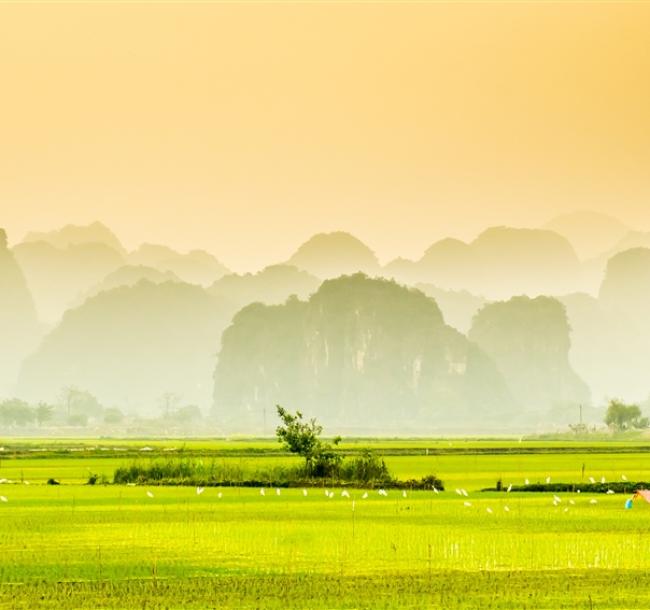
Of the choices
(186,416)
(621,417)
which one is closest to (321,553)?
(621,417)

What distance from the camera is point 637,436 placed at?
336ft

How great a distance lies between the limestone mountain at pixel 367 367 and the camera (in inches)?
7279

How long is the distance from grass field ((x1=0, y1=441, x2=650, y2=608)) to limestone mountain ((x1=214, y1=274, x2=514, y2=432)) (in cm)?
14926

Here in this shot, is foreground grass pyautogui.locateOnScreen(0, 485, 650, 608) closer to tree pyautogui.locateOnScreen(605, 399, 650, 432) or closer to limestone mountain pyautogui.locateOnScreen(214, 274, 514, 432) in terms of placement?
tree pyautogui.locateOnScreen(605, 399, 650, 432)

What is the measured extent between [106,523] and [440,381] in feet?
533

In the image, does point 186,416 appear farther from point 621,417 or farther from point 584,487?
point 584,487

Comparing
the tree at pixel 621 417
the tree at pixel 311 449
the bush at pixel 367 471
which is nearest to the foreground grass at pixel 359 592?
the bush at pixel 367 471

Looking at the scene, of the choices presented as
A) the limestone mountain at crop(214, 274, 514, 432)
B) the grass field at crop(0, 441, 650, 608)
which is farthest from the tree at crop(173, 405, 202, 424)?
the grass field at crop(0, 441, 650, 608)

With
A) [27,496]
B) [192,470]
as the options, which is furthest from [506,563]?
[192,470]

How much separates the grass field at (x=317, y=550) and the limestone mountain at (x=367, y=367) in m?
149

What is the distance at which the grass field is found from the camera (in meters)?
16.9

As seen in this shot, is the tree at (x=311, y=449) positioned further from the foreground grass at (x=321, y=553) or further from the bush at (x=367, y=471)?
the foreground grass at (x=321, y=553)

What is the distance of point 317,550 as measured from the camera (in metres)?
21.6

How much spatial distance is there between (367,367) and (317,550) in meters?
166
